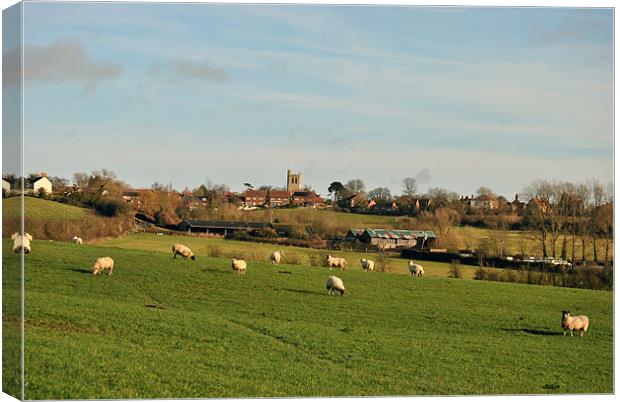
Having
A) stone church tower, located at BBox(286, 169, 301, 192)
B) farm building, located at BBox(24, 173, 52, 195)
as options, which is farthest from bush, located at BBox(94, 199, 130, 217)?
farm building, located at BBox(24, 173, 52, 195)

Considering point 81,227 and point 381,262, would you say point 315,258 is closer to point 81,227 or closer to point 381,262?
point 381,262

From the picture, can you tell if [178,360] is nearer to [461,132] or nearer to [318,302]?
[461,132]

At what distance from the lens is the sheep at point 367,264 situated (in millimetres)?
33500

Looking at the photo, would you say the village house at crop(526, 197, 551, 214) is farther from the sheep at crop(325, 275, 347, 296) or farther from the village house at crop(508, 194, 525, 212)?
the sheep at crop(325, 275, 347, 296)

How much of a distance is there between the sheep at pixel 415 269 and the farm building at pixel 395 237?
95cm

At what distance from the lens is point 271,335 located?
20.3m

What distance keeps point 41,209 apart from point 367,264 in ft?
50.9

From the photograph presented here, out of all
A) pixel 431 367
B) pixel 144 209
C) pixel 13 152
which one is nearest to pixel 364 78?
pixel 431 367

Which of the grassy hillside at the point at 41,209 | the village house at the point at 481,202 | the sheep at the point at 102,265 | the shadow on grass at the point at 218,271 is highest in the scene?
the village house at the point at 481,202

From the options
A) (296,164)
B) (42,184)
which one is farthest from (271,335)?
(42,184)

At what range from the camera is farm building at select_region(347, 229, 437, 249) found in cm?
2868

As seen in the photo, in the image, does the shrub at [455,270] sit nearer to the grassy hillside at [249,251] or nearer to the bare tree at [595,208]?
the grassy hillside at [249,251]

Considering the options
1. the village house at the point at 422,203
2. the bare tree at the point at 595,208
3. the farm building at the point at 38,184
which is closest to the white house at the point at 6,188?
the farm building at the point at 38,184

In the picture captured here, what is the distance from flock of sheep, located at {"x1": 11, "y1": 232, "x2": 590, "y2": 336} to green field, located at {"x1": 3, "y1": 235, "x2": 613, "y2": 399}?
289mm
